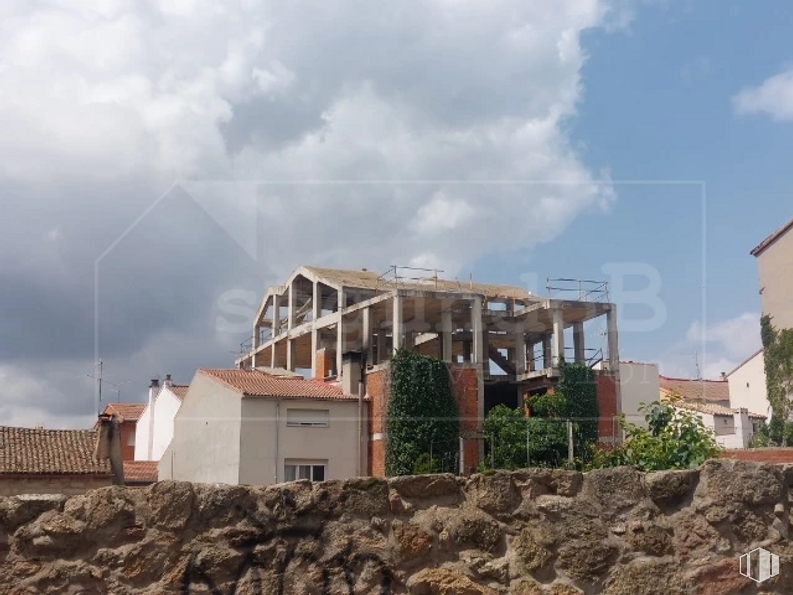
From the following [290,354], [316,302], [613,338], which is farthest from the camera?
[290,354]

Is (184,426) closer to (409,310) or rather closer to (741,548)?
(409,310)

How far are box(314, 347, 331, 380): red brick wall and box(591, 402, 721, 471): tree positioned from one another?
29.5m

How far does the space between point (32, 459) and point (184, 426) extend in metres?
11.3

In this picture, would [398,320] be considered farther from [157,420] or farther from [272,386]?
→ [157,420]

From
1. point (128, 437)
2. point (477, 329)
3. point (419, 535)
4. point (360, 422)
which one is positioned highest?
point (477, 329)

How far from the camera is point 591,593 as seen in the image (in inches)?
169

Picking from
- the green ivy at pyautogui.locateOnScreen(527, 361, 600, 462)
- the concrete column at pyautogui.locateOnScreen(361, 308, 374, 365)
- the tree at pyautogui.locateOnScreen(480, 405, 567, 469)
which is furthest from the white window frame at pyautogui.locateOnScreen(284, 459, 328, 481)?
the green ivy at pyautogui.locateOnScreen(527, 361, 600, 462)

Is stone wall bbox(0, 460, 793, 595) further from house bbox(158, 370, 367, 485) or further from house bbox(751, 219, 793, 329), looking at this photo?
house bbox(751, 219, 793, 329)

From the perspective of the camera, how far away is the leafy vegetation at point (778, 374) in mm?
38594

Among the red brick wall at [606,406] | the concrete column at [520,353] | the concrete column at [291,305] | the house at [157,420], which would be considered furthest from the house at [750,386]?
the house at [157,420]

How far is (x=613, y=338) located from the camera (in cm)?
4325

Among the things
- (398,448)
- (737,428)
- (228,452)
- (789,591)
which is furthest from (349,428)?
(789,591)

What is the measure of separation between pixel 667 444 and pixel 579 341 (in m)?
34.4

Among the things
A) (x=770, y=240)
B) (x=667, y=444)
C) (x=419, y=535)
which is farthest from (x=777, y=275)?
(x=419, y=535)
